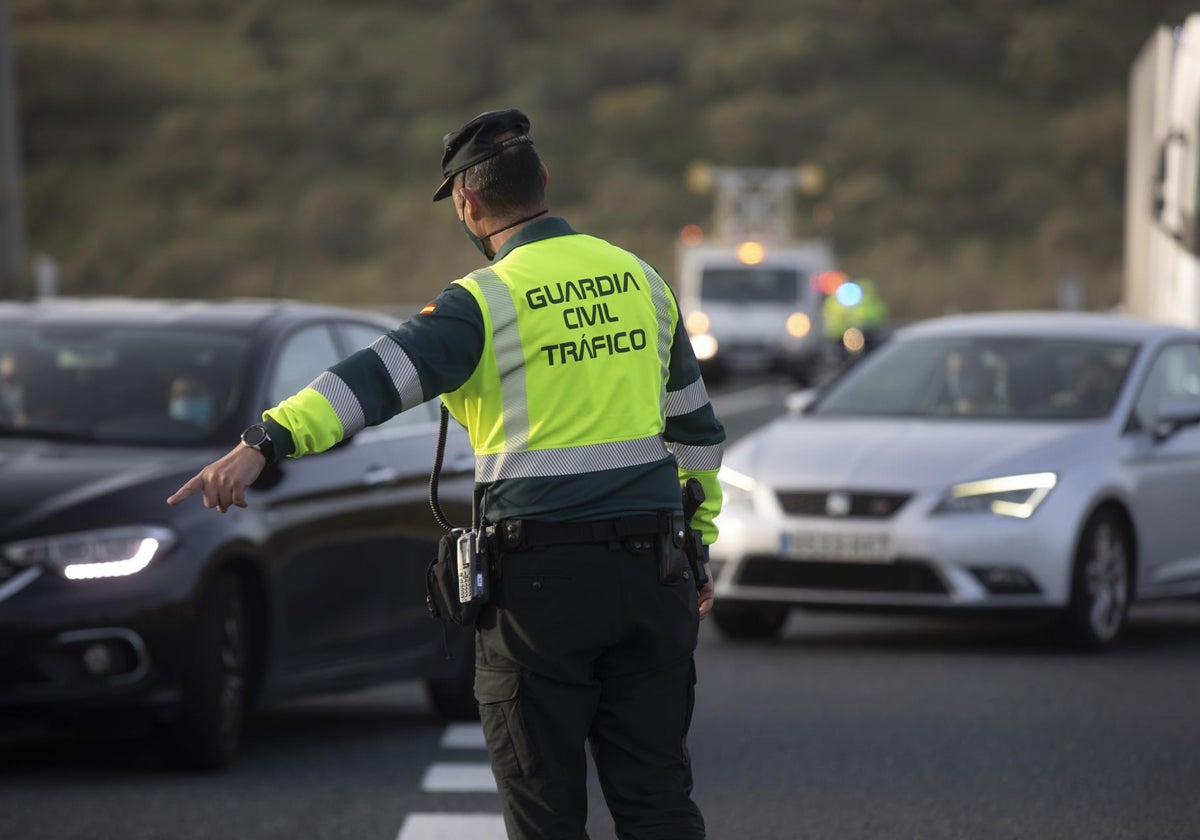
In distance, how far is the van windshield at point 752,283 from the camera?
137 feet

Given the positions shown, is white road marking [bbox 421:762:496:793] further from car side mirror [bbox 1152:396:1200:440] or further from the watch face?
car side mirror [bbox 1152:396:1200:440]

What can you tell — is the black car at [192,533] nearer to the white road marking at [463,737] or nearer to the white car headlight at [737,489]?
the white road marking at [463,737]

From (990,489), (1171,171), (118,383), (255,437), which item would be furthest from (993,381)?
(255,437)

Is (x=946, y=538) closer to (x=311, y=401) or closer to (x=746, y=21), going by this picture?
(x=311, y=401)

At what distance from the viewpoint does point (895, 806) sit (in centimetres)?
757

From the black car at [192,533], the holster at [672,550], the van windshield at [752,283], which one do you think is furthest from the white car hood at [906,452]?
the van windshield at [752,283]

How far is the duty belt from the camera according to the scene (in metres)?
4.88

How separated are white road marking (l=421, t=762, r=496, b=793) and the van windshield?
33.6 meters

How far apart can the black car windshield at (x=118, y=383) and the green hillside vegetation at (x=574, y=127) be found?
214 ft

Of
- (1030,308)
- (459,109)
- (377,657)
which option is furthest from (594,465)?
(459,109)

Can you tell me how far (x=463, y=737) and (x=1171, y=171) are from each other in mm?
10363

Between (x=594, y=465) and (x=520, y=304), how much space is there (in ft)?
1.12

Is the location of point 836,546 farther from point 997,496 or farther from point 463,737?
point 463,737

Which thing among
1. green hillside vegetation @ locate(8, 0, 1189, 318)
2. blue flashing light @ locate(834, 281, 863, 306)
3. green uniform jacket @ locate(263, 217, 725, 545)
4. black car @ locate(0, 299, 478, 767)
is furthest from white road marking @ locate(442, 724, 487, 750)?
green hillside vegetation @ locate(8, 0, 1189, 318)
